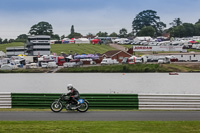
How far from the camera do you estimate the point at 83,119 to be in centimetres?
1953

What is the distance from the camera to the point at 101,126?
1723cm

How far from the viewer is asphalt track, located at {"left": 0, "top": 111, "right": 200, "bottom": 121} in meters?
19.5


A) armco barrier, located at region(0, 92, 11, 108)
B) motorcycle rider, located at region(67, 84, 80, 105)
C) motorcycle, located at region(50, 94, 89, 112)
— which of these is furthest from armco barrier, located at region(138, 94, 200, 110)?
armco barrier, located at region(0, 92, 11, 108)

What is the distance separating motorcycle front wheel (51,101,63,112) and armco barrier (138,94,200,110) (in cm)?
478

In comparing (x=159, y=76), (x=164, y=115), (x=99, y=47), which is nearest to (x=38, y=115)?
(x=164, y=115)

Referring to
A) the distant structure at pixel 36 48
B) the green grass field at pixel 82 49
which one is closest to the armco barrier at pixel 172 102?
the green grass field at pixel 82 49

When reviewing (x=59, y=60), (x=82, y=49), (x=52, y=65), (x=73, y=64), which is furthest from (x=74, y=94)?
(x=82, y=49)

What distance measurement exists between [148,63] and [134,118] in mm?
80433

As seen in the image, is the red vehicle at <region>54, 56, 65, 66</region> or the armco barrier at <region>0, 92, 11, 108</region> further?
the red vehicle at <region>54, 56, 65, 66</region>

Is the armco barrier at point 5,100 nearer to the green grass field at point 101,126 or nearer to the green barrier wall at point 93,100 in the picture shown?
the green barrier wall at point 93,100

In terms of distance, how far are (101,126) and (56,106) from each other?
5444 millimetres

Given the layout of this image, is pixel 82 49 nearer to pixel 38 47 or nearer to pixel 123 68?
pixel 38 47

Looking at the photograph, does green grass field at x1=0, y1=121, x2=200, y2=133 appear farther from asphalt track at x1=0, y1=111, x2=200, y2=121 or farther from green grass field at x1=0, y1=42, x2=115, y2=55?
green grass field at x1=0, y1=42, x2=115, y2=55

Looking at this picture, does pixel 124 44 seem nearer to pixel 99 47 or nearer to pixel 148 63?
pixel 99 47
